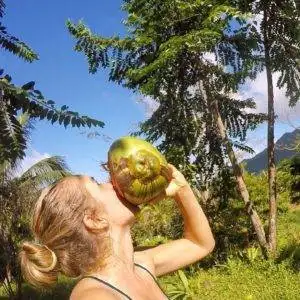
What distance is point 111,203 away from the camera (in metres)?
1.85

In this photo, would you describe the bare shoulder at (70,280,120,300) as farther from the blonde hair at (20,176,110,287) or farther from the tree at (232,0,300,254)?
the tree at (232,0,300,254)

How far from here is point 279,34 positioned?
42.3 feet

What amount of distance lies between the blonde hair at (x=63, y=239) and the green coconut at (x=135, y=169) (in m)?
0.13

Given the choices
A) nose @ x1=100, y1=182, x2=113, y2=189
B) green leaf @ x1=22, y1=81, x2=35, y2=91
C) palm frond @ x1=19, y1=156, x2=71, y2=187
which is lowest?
nose @ x1=100, y1=182, x2=113, y2=189

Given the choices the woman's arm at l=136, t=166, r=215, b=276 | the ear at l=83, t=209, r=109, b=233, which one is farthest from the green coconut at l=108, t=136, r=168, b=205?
the woman's arm at l=136, t=166, r=215, b=276

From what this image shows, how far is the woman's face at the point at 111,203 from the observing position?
183cm

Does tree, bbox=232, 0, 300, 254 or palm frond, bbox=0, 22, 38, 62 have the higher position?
tree, bbox=232, 0, 300, 254

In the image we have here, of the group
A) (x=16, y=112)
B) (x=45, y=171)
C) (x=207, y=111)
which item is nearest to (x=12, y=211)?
(x=45, y=171)

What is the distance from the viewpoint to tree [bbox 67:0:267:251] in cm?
1218

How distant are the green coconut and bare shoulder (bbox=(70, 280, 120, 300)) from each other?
36 centimetres

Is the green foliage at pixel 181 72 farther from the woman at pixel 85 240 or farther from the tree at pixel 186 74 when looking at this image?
the woman at pixel 85 240

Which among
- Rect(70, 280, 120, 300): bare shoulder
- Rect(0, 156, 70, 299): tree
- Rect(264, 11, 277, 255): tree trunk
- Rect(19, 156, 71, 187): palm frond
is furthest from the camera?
Rect(19, 156, 71, 187): palm frond

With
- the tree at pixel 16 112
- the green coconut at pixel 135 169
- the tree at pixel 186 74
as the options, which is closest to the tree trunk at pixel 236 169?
the tree at pixel 186 74

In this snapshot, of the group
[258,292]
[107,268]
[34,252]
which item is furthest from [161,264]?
[258,292]
